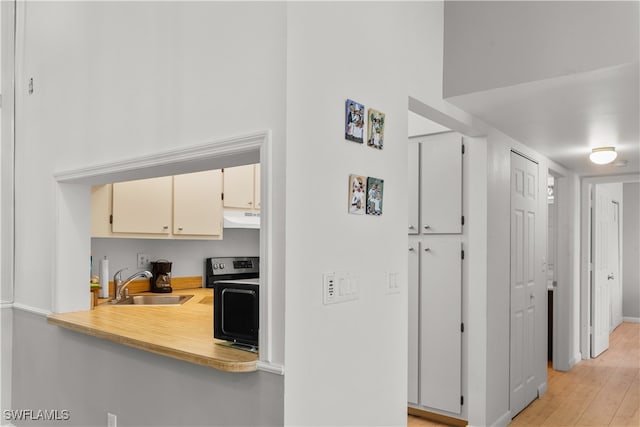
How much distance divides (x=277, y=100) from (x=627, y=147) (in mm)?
3547

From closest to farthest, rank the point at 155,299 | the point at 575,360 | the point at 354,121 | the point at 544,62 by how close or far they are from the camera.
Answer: the point at 354,121, the point at 544,62, the point at 155,299, the point at 575,360

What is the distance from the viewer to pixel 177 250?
4348 mm

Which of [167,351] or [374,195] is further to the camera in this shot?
[374,195]

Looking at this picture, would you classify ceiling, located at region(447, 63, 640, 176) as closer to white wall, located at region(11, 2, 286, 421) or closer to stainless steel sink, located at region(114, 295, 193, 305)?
white wall, located at region(11, 2, 286, 421)

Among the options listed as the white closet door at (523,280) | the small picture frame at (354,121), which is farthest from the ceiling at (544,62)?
the small picture frame at (354,121)

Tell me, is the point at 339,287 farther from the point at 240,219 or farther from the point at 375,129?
the point at 240,219

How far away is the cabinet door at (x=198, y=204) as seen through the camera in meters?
3.93

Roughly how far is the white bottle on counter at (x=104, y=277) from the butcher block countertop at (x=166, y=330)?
22 cm

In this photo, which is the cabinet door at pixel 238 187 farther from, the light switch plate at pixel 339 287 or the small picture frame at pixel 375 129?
the light switch plate at pixel 339 287

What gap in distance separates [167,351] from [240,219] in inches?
99.2

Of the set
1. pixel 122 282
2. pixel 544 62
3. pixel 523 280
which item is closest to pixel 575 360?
pixel 523 280

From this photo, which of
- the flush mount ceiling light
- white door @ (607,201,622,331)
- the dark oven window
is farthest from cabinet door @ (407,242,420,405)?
white door @ (607,201,622,331)

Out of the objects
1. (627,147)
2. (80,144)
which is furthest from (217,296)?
(627,147)

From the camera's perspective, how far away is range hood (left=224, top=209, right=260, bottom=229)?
4.36m
